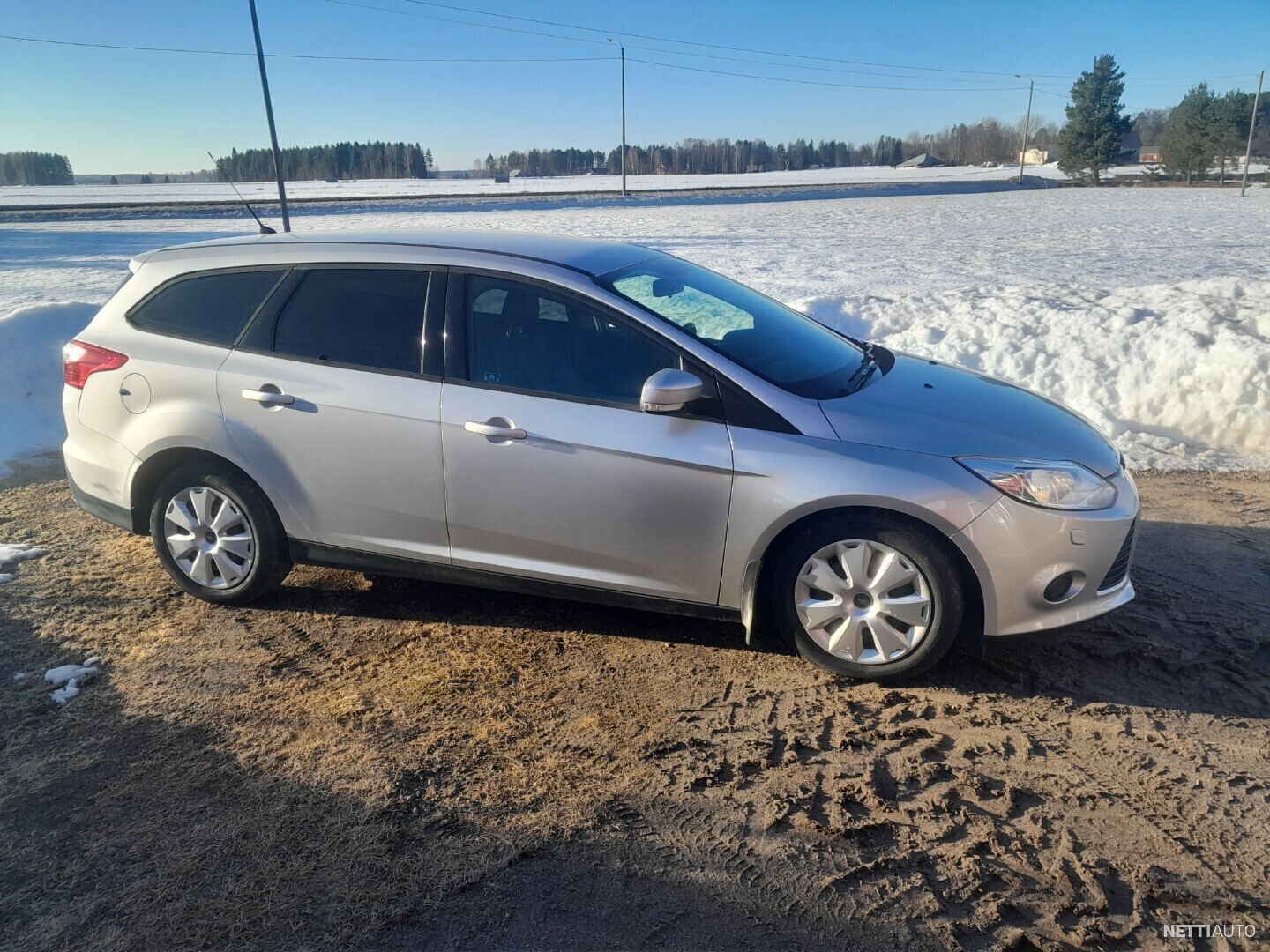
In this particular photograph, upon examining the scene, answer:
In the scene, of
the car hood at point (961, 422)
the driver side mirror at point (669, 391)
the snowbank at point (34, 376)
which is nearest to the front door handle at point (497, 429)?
the driver side mirror at point (669, 391)

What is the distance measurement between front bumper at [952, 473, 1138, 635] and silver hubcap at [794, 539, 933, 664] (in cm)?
25

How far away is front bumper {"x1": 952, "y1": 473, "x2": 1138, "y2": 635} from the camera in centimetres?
346

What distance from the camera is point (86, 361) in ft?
15.0

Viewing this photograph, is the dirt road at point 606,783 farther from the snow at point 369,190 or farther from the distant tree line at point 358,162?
the distant tree line at point 358,162

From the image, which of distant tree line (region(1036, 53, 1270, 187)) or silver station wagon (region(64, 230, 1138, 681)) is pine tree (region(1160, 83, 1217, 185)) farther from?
silver station wagon (region(64, 230, 1138, 681))

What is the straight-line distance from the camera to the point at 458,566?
13.5 feet

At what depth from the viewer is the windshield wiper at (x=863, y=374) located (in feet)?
13.1

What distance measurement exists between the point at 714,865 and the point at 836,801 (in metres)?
0.53

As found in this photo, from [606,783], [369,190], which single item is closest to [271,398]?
[606,783]

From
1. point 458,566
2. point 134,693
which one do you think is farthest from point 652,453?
point 134,693

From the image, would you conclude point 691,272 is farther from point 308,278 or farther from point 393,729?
point 393,729

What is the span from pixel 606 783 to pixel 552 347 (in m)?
1.85

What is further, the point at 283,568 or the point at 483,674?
the point at 283,568

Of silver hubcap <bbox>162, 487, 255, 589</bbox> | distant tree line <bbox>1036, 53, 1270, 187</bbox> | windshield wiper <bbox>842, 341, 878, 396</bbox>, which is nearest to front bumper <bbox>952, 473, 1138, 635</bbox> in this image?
windshield wiper <bbox>842, 341, 878, 396</bbox>
